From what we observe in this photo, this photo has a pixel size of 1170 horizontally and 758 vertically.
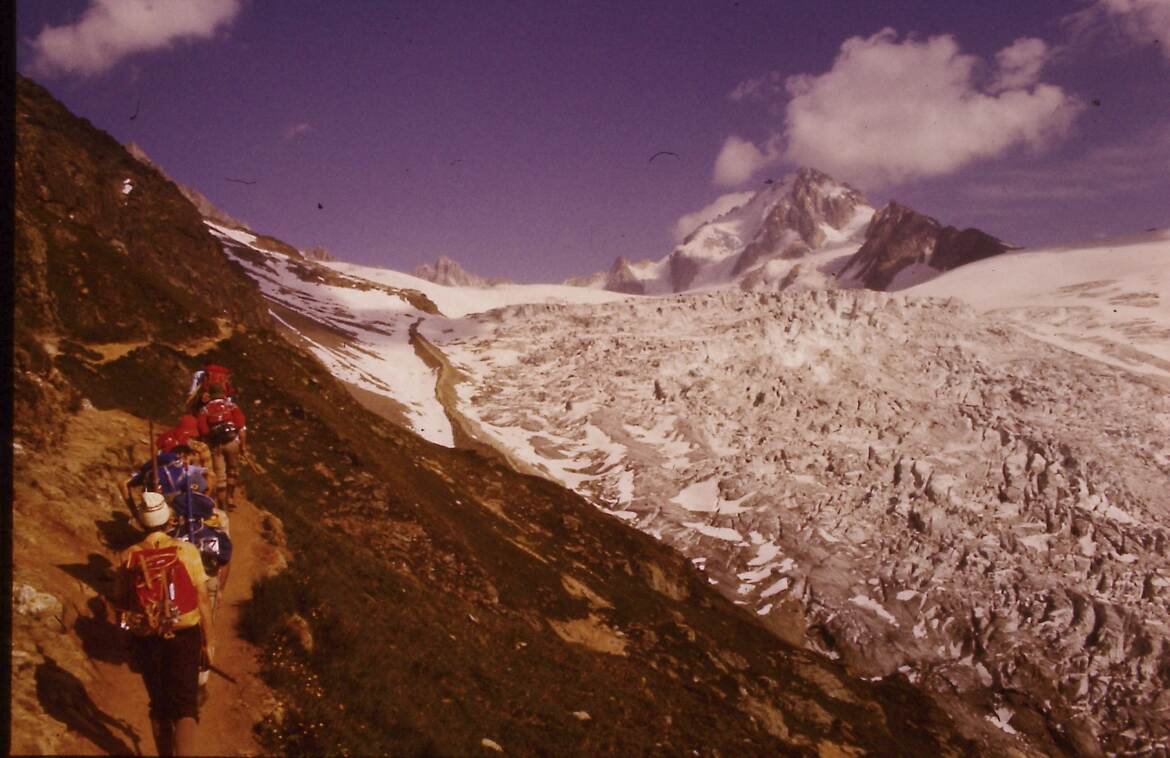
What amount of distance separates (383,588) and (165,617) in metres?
8.96

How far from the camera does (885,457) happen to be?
219 feet

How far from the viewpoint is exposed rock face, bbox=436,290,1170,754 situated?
4628 centimetres

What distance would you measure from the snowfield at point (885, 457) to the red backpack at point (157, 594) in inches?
1829

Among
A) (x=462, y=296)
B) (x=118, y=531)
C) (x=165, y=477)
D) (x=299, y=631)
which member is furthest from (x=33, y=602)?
(x=462, y=296)

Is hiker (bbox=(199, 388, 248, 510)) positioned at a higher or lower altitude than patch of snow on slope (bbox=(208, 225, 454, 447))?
lower

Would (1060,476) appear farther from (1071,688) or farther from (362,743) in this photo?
(362,743)

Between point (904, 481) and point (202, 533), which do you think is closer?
point (202, 533)

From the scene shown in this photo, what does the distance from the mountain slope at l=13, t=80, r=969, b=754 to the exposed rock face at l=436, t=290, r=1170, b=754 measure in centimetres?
858

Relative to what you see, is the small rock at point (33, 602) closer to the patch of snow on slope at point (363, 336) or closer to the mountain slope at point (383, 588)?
the mountain slope at point (383, 588)

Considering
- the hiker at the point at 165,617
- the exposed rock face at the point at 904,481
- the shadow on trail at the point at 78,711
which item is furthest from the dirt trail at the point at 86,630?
the exposed rock face at the point at 904,481

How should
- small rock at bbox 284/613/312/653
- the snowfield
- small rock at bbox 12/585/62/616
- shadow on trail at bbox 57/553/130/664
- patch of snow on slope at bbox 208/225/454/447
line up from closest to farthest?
1. small rock at bbox 12/585/62/616
2. shadow on trail at bbox 57/553/130/664
3. small rock at bbox 284/613/312/653
4. the snowfield
5. patch of snow on slope at bbox 208/225/454/447

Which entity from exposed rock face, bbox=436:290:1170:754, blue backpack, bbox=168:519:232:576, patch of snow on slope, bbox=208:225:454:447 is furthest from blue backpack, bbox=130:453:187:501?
exposed rock face, bbox=436:290:1170:754

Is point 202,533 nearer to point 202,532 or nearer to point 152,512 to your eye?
point 202,532

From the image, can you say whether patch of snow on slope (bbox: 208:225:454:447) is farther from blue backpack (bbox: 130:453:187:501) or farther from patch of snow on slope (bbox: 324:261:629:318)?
blue backpack (bbox: 130:453:187:501)
